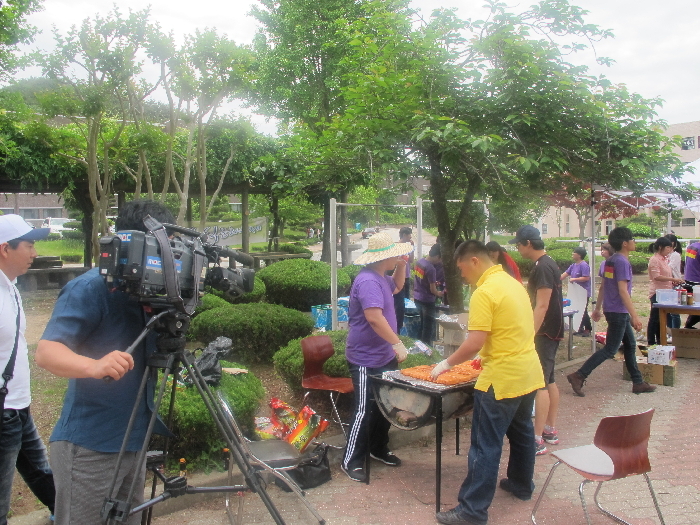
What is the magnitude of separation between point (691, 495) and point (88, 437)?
13.0 ft

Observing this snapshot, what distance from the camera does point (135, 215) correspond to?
7.19 ft

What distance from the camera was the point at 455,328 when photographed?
6566mm

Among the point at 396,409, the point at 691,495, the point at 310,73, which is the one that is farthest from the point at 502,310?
the point at 310,73

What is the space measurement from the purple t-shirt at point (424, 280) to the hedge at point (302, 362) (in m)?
2.22

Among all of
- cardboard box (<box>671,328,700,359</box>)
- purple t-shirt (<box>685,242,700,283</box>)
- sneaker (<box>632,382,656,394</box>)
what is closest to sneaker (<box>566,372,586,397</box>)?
sneaker (<box>632,382,656,394</box>)

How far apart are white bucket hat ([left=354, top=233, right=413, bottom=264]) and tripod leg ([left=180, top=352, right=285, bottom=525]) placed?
2.16 meters

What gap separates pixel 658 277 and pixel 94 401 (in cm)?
836

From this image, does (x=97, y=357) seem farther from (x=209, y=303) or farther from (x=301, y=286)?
(x=301, y=286)

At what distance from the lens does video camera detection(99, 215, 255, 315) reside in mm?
1946

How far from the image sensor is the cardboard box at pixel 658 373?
6855mm

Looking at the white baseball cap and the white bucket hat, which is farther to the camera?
the white bucket hat

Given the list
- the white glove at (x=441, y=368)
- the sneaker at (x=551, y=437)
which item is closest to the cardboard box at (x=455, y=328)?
the sneaker at (x=551, y=437)

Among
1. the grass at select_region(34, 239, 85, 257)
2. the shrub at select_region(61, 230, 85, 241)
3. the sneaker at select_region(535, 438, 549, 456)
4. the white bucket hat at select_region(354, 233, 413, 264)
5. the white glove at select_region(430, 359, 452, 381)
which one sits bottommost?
the sneaker at select_region(535, 438, 549, 456)

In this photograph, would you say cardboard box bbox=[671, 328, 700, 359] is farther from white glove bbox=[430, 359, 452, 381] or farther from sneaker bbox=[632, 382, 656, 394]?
white glove bbox=[430, 359, 452, 381]
